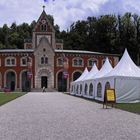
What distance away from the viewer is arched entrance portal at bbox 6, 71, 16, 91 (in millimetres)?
91938

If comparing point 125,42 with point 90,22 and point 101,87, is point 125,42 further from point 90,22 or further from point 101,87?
point 101,87

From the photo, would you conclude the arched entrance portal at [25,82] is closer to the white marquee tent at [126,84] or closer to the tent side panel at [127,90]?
the white marquee tent at [126,84]

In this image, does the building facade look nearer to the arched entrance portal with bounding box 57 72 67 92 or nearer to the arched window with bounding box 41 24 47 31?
the arched entrance portal with bounding box 57 72 67 92

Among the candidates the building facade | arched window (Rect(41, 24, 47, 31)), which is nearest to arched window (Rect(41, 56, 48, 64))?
the building facade

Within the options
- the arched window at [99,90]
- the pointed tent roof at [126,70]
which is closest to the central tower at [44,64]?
the arched window at [99,90]

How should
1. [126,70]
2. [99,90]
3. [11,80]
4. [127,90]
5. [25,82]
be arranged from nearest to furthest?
[127,90], [126,70], [99,90], [25,82], [11,80]

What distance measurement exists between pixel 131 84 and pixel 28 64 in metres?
55.5

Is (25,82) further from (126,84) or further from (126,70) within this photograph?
(126,84)

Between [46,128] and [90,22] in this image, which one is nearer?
[46,128]

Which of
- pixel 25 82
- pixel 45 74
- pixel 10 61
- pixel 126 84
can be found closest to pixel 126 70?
pixel 126 84

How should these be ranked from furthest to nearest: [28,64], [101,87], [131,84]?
[28,64] < [101,87] < [131,84]

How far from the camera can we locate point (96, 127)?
13219 mm

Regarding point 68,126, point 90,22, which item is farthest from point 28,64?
point 68,126

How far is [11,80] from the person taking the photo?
305ft
